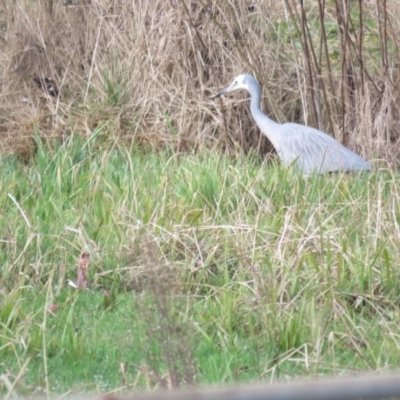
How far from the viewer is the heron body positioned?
5.96 meters

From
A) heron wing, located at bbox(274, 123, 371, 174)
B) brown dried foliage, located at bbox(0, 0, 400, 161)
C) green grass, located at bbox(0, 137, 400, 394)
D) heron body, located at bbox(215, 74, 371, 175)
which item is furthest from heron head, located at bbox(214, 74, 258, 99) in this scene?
green grass, located at bbox(0, 137, 400, 394)

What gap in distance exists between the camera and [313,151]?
248 inches

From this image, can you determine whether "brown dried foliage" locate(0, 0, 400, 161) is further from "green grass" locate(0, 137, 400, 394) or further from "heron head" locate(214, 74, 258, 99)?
"green grass" locate(0, 137, 400, 394)

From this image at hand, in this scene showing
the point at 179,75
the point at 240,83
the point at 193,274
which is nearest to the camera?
the point at 193,274

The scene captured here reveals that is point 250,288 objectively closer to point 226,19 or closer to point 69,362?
point 69,362

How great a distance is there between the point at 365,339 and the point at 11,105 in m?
5.17

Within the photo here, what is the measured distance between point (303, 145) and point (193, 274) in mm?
2507

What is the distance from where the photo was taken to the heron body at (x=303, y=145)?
5.96 meters

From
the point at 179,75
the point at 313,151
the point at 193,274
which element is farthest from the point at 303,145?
Answer: the point at 193,274

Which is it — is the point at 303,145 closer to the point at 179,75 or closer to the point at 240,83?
the point at 240,83

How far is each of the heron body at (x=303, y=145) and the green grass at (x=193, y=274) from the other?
0.26 metres

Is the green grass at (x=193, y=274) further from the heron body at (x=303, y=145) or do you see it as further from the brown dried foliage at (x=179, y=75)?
the brown dried foliage at (x=179, y=75)

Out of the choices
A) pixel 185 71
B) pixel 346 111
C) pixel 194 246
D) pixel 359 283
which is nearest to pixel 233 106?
pixel 185 71

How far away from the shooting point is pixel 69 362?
3137mm
